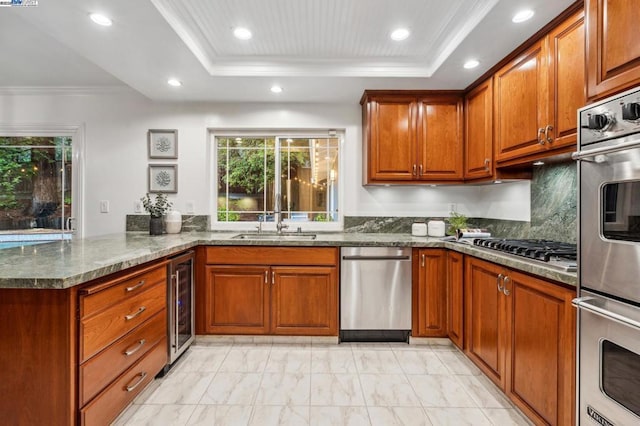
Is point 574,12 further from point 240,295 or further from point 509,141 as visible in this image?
point 240,295

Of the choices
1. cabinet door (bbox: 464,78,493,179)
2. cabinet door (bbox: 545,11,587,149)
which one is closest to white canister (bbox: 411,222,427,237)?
cabinet door (bbox: 464,78,493,179)

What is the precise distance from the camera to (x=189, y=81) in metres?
2.74

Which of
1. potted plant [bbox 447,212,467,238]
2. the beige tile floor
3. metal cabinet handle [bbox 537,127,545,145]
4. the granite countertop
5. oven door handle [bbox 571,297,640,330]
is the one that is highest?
metal cabinet handle [bbox 537,127,545,145]

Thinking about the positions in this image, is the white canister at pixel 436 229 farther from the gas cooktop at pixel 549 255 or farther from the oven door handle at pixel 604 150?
the oven door handle at pixel 604 150

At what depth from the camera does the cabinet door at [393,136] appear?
2.94m

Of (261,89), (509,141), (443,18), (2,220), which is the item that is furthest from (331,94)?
(2,220)

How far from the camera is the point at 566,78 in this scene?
1.76 m

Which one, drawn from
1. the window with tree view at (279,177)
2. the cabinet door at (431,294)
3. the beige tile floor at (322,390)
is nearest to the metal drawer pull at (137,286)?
the beige tile floor at (322,390)

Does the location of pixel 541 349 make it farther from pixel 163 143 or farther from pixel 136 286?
pixel 163 143

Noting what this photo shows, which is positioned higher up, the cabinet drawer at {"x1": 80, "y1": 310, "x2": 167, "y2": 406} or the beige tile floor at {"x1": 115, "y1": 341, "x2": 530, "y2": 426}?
the cabinet drawer at {"x1": 80, "y1": 310, "x2": 167, "y2": 406}

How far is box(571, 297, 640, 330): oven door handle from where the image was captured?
104 centimetres

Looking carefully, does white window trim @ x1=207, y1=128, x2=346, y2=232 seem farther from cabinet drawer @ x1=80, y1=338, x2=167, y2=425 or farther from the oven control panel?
the oven control panel

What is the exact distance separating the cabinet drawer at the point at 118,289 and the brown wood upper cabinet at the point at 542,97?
2476 mm

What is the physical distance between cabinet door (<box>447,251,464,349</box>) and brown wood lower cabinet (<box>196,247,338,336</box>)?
36.4 inches
